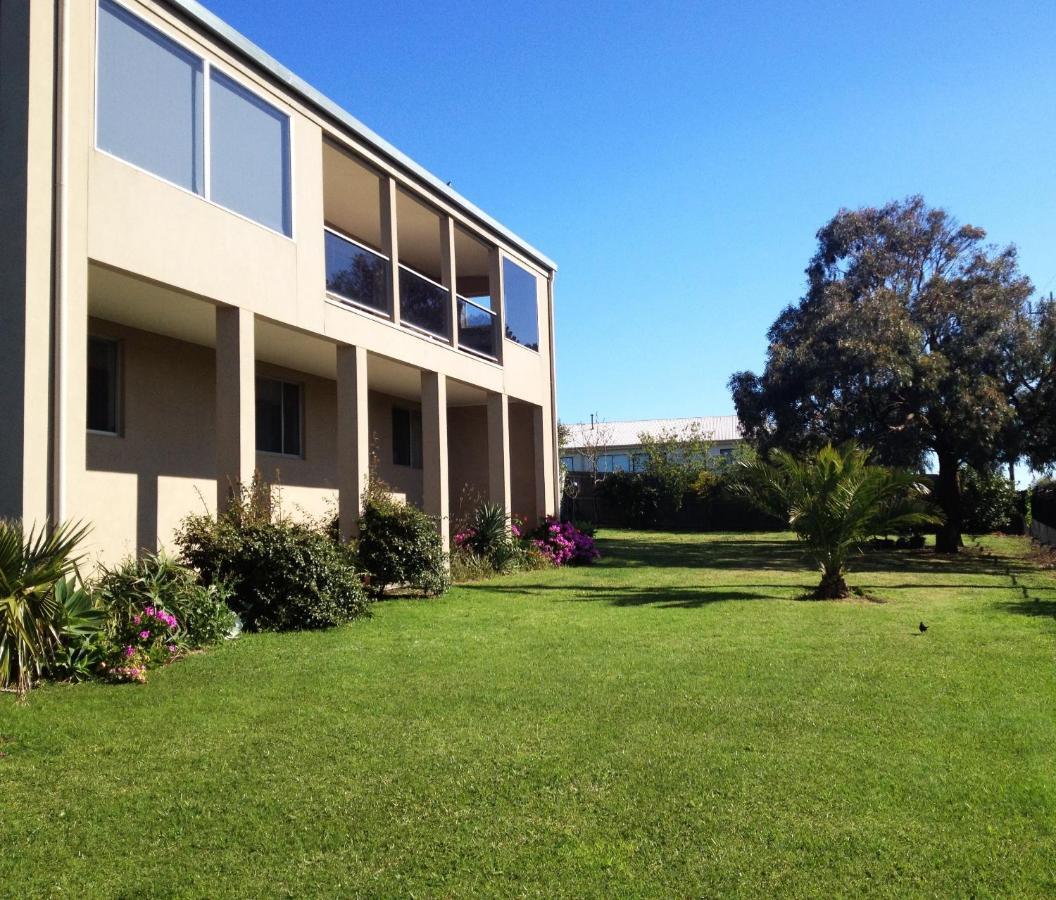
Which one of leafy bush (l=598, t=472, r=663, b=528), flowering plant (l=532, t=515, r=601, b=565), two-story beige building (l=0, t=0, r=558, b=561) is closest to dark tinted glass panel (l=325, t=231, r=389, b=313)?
two-story beige building (l=0, t=0, r=558, b=561)

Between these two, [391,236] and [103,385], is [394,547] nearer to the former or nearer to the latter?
[103,385]

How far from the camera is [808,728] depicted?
6.16m

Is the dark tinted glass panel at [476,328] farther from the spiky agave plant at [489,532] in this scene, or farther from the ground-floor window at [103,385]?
the ground-floor window at [103,385]

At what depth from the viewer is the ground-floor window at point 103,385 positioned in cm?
1157

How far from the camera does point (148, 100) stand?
10.1 metres

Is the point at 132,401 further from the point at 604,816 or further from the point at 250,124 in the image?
the point at 604,816

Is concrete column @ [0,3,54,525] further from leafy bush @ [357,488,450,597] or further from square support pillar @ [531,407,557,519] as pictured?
square support pillar @ [531,407,557,519]

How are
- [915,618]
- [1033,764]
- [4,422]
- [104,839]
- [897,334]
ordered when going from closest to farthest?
1. [104,839]
2. [1033,764]
3. [4,422]
4. [915,618]
5. [897,334]

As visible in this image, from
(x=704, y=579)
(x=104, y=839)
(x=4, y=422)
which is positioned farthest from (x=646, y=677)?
(x=704, y=579)

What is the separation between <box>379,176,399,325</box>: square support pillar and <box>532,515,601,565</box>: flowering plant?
20.4 ft

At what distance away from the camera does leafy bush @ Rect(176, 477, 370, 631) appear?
10.1m

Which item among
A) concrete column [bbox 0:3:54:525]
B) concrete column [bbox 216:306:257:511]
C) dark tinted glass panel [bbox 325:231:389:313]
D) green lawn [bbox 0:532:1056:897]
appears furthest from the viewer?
dark tinted glass panel [bbox 325:231:389:313]

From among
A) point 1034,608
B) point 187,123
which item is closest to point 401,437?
point 187,123

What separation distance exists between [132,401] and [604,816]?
31.1 feet
